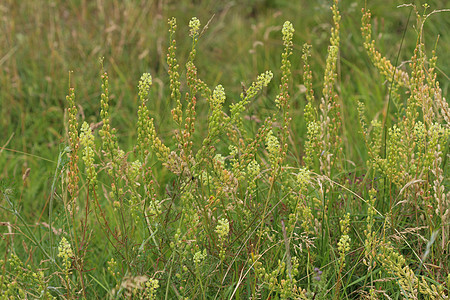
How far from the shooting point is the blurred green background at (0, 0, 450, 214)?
3.94 metres

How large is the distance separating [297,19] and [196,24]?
3.41m

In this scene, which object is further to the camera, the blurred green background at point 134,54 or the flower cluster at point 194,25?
the blurred green background at point 134,54

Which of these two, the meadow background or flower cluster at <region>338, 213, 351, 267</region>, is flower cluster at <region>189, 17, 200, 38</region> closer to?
flower cluster at <region>338, 213, 351, 267</region>

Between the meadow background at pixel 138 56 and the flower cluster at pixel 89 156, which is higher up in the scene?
the flower cluster at pixel 89 156

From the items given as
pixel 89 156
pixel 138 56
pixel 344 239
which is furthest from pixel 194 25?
pixel 138 56

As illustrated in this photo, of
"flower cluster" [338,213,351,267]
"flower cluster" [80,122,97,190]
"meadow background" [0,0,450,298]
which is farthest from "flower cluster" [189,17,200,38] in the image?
"meadow background" [0,0,450,298]

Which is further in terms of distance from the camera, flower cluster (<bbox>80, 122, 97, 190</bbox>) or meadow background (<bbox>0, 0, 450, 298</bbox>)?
meadow background (<bbox>0, 0, 450, 298</bbox>)

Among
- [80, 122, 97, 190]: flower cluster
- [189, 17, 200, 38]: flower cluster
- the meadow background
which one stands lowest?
the meadow background

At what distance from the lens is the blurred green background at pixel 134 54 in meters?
3.94

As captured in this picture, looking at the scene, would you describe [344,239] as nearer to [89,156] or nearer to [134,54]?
[89,156]

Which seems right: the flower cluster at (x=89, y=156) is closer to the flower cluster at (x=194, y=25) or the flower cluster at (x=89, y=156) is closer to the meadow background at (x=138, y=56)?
the flower cluster at (x=194, y=25)

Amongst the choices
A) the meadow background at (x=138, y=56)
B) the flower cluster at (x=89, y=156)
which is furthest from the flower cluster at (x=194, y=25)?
the meadow background at (x=138, y=56)

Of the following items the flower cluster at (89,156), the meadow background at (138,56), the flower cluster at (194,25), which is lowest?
the meadow background at (138,56)

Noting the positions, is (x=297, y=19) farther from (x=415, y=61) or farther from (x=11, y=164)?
(x=415, y=61)
